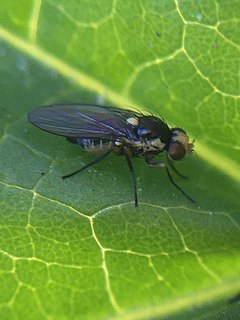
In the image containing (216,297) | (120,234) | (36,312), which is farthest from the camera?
(120,234)

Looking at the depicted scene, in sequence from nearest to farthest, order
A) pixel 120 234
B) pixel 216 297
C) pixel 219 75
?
pixel 216 297
pixel 120 234
pixel 219 75

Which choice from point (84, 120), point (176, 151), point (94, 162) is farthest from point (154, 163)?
point (84, 120)

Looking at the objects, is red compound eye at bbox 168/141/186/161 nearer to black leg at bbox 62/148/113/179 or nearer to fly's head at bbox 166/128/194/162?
fly's head at bbox 166/128/194/162

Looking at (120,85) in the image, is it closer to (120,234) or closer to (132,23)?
(132,23)

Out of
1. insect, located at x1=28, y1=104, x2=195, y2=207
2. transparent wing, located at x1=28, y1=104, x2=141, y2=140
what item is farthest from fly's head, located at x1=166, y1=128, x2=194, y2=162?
transparent wing, located at x1=28, y1=104, x2=141, y2=140

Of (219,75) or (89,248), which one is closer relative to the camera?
(89,248)

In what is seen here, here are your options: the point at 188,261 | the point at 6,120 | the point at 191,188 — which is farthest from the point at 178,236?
the point at 6,120

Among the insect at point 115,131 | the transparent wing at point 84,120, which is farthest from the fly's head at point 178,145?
the transparent wing at point 84,120

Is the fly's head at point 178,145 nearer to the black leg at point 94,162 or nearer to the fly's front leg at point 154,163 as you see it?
the fly's front leg at point 154,163
